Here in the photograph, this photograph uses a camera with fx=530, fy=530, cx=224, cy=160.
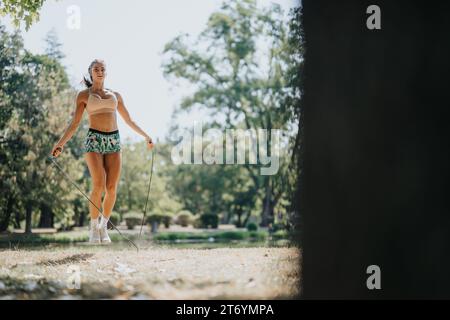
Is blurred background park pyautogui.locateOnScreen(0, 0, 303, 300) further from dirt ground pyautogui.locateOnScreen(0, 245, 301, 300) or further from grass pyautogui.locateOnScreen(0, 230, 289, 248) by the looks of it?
dirt ground pyautogui.locateOnScreen(0, 245, 301, 300)

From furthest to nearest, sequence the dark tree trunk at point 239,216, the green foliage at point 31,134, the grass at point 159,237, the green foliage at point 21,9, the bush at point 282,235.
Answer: the dark tree trunk at point 239,216 < the green foliage at point 31,134 < the grass at point 159,237 < the bush at point 282,235 < the green foliage at point 21,9

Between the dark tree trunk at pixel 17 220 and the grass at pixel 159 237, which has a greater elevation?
the dark tree trunk at pixel 17 220

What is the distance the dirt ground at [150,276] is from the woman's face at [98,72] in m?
1.50

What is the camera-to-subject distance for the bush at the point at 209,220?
1483 centimetres

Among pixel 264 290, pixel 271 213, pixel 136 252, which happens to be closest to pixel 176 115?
pixel 271 213

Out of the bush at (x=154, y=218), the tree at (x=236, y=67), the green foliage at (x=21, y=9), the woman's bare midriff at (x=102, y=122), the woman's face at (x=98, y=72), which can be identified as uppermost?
the tree at (x=236, y=67)

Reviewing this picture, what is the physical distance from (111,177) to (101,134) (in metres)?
0.38

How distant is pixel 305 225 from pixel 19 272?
2.20 metres

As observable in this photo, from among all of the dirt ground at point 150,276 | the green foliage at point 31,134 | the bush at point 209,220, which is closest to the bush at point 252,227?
the bush at point 209,220

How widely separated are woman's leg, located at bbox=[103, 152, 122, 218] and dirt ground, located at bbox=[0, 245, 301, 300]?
0.45m

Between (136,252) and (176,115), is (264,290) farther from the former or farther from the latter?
(176,115)

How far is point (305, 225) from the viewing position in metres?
3.11

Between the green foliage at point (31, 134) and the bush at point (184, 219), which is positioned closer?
the green foliage at point (31, 134)

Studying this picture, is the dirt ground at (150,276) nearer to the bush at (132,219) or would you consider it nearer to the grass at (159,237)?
the grass at (159,237)
